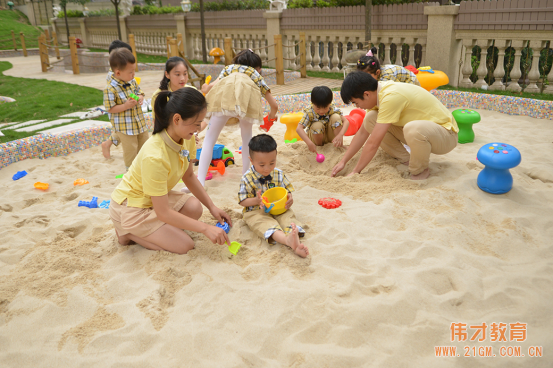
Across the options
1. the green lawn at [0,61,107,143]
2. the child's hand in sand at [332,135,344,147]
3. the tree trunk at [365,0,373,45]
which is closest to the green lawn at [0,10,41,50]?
the green lawn at [0,61,107,143]

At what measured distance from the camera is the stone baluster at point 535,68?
6404mm

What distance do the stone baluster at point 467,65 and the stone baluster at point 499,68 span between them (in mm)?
421

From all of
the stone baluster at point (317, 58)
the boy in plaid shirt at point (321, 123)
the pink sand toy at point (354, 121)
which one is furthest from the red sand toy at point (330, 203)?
the stone baluster at point (317, 58)

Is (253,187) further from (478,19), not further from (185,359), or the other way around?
(478,19)

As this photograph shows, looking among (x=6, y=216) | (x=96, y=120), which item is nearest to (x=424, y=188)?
(x=6, y=216)

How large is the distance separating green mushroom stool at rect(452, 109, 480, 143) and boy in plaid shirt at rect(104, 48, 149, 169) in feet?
11.2

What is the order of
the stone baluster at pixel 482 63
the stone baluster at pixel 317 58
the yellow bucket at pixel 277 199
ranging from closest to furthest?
the yellow bucket at pixel 277 199, the stone baluster at pixel 482 63, the stone baluster at pixel 317 58

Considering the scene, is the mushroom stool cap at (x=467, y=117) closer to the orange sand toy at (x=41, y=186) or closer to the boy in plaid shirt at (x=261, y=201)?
the boy in plaid shirt at (x=261, y=201)

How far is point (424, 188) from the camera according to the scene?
3.51m

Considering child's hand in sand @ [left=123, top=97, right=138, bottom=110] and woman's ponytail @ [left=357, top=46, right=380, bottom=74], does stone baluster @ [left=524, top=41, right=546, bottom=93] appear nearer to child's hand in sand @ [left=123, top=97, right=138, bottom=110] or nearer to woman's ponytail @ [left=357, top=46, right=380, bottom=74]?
woman's ponytail @ [left=357, top=46, right=380, bottom=74]

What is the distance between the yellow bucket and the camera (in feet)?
9.38

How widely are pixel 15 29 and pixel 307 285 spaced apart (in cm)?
2863

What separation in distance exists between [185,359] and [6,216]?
7.79 feet

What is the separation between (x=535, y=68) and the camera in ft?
21.4
